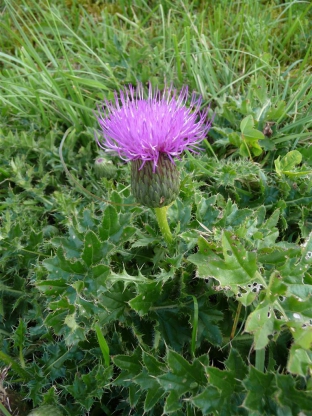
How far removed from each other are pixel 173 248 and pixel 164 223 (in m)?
0.13

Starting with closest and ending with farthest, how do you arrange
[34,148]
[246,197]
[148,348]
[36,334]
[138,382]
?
[138,382], [148,348], [36,334], [246,197], [34,148]

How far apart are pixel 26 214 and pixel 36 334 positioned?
0.80m

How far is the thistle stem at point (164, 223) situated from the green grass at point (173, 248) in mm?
38

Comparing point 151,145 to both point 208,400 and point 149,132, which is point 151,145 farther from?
point 208,400

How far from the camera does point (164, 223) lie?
1844 mm

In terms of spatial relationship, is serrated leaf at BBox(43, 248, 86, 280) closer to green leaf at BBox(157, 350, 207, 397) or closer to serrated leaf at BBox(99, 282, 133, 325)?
serrated leaf at BBox(99, 282, 133, 325)

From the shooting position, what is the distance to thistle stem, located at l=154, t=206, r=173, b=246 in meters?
1.82

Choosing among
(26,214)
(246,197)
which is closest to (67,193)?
(26,214)

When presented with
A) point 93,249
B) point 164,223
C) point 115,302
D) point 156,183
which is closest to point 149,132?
point 156,183

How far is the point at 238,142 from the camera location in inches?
99.0

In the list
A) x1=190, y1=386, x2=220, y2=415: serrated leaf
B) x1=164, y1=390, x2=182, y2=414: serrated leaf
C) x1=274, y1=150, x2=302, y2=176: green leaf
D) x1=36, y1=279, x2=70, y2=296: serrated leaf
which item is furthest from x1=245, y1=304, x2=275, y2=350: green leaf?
x1=274, y1=150, x2=302, y2=176: green leaf

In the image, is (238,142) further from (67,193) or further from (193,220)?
(67,193)

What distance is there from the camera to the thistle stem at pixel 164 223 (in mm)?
1824

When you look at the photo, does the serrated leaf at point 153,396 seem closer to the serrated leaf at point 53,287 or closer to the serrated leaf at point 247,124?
the serrated leaf at point 53,287
